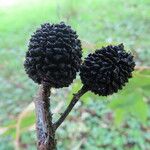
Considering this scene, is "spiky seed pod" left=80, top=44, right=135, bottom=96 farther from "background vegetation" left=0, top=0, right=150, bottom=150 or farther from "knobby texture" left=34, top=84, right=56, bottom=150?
"background vegetation" left=0, top=0, right=150, bottom=150

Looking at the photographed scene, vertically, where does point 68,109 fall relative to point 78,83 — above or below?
below

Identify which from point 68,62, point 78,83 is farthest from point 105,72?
point 78,83

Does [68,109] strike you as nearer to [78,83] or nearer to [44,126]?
[44,126]

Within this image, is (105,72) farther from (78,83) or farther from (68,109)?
(78,83)

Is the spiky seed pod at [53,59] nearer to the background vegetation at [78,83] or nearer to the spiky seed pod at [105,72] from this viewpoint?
the spiky seed pod at [105,72]

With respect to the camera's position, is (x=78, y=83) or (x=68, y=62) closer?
(x=68, y=62)

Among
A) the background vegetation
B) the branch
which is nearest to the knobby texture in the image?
the branch

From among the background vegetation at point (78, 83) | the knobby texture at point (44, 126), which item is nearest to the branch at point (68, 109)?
the knobby texture at point (44, 126)

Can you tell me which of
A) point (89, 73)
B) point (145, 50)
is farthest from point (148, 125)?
point (89, 73)
